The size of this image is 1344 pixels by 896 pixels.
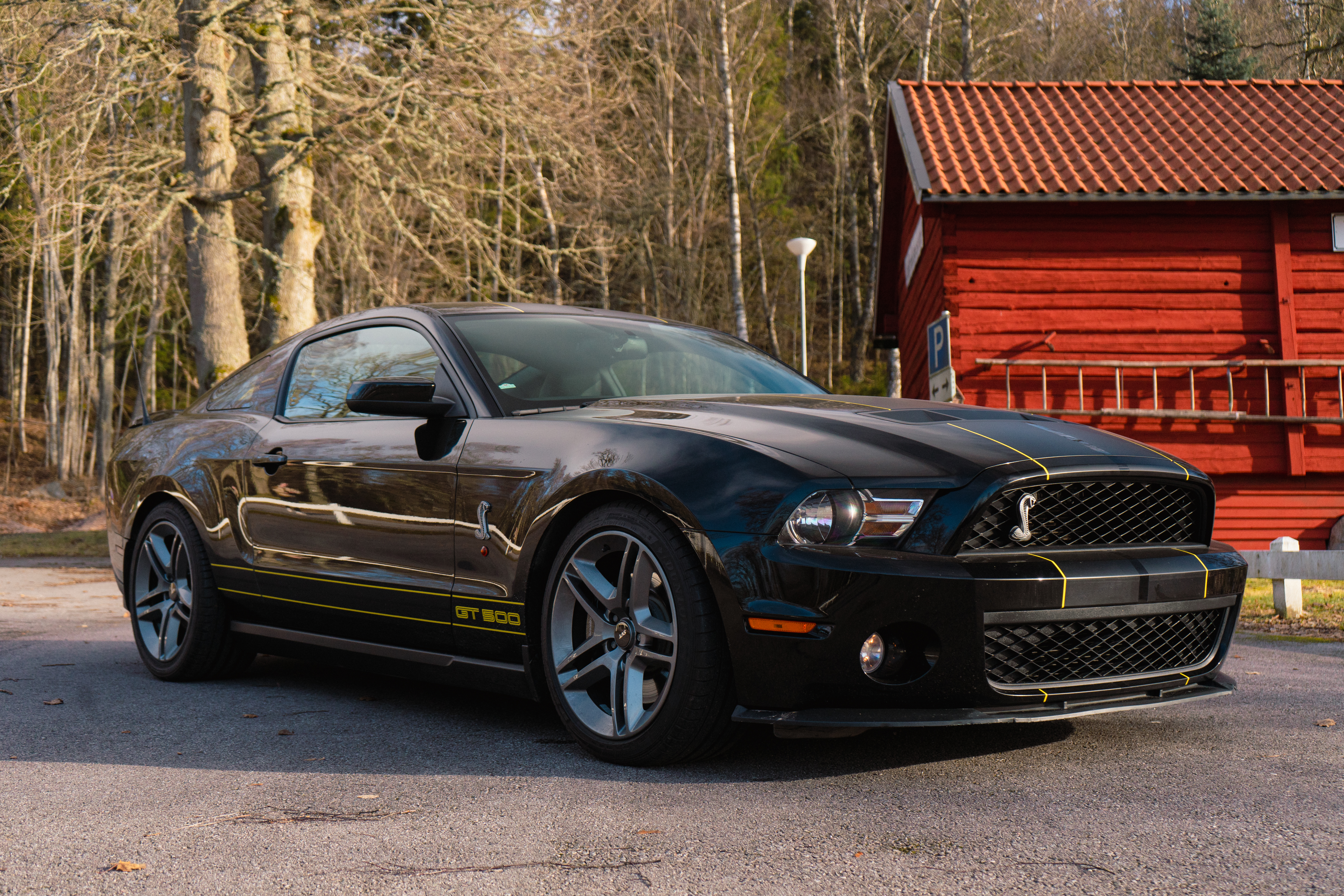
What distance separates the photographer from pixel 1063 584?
125 inches

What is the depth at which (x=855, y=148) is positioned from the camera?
41.4 meters

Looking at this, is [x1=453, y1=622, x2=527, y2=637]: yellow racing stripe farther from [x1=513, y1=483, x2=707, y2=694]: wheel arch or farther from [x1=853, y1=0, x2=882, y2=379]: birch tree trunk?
[x1=853, y1=0, x2=882, y2=379]: birch tree trunk

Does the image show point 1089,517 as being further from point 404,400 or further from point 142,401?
point 142,401

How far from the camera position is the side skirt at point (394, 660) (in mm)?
3857

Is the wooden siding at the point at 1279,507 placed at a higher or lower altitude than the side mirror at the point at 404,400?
lower

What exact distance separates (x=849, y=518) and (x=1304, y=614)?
18.7 ft

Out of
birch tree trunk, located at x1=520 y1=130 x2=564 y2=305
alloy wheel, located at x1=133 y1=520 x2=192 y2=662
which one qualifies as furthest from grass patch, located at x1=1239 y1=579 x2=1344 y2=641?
birch tree trunk, located at x1=520 y1=130 x2=564 y2=305

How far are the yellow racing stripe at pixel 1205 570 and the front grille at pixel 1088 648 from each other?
0.18 feet

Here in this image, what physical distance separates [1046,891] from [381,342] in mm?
3305

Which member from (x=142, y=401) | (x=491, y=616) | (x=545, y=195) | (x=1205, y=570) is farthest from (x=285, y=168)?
(x=1205, y=570)

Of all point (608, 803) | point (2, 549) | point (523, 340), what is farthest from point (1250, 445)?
point (2, 549)

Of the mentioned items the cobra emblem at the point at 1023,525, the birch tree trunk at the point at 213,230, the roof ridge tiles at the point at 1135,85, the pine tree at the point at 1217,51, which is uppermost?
the pine tree at the point at 1217,51

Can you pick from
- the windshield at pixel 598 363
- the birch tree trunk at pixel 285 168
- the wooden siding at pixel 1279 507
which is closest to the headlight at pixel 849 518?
the windshield at pixel 598 363

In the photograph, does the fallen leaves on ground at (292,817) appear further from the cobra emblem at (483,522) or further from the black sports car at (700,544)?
the cobra emblem at (483,522)
